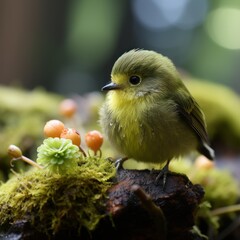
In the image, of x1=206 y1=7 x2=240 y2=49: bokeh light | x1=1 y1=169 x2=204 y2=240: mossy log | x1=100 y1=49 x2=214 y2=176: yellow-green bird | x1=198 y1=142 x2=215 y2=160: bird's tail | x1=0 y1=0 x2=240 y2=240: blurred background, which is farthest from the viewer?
x1=0 y1=0 x2=240 y2=240: blurred background

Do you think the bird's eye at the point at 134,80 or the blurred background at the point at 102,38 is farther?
the blurred background at the point at 102,38

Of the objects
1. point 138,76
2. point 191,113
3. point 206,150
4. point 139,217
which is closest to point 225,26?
point 206,150

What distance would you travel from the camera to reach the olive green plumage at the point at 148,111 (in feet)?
7.36

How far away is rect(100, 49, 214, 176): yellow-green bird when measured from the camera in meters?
2.24

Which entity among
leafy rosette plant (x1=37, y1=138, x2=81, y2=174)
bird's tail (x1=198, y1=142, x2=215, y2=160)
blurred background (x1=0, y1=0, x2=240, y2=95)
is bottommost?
blurred background (x1=0, y1=0, x2=240, y2=95)

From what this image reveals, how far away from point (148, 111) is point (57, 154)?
59cm

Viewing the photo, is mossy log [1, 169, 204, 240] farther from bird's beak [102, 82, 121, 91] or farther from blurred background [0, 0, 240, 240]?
blurred background [0, 0, 240, 240]

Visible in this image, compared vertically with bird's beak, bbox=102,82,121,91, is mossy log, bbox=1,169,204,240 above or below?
below

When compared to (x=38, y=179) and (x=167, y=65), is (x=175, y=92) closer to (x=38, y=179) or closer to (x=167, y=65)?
(x=167, y=65)

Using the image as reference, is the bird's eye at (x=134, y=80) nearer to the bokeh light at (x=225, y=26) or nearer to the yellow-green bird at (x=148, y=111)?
the yellow-green bird at (x=148, y=111)

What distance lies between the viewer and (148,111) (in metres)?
2.24

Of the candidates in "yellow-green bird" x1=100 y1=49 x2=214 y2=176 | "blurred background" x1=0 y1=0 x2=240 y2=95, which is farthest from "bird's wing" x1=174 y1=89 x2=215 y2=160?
"blurred background" x1=0 y1=0 x2=240 y2=95

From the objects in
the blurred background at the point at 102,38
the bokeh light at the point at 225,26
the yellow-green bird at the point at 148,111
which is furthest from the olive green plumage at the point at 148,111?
the bokeh light at the point at 225,26

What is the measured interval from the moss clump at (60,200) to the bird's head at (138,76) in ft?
1.67
